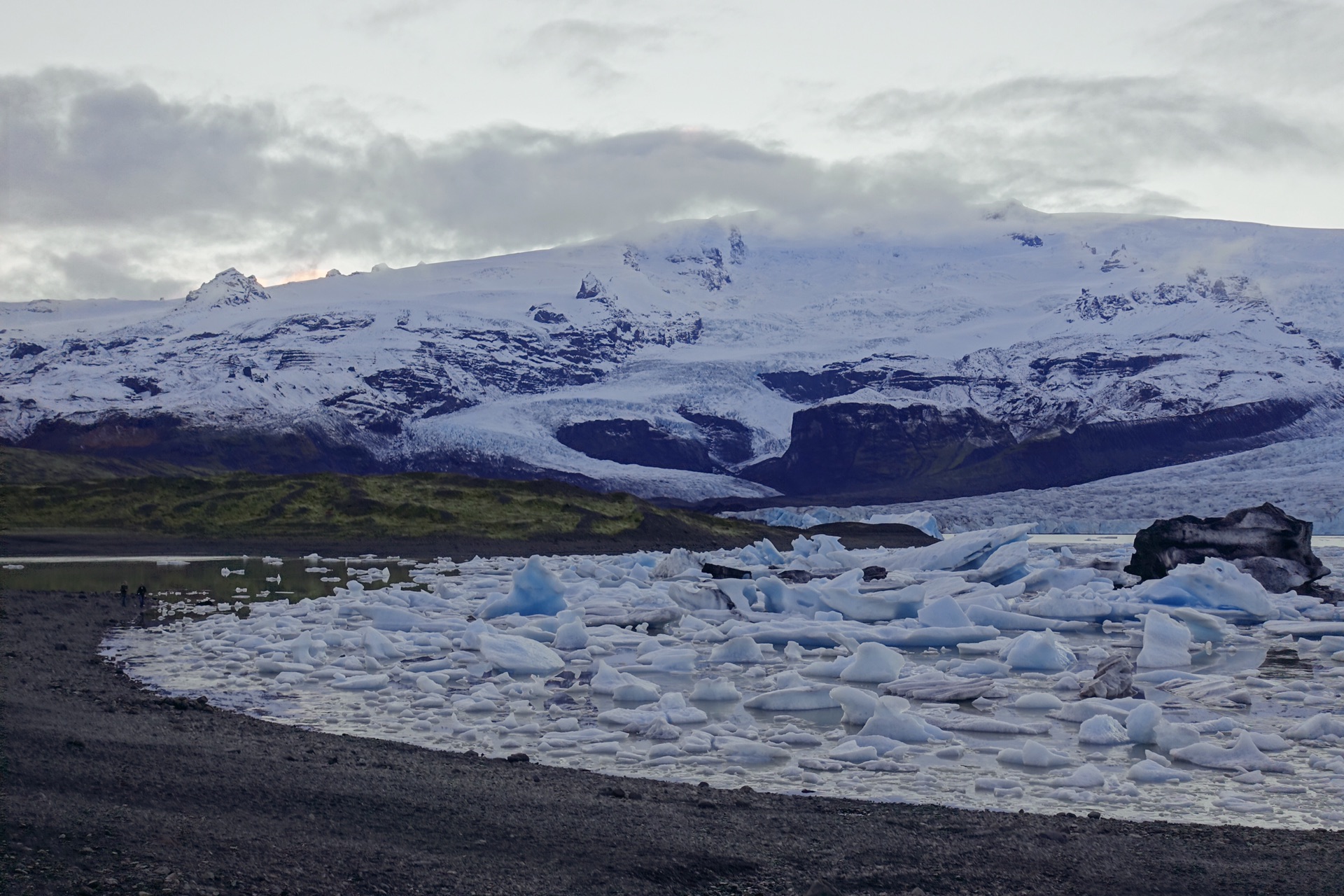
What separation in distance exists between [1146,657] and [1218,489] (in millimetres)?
53049

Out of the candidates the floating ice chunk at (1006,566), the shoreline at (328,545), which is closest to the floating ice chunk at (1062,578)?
the floating ice chunk at (1006,566)

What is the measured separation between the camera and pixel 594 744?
10.5 m

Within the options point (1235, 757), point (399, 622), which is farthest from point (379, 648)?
point (1235, 757)

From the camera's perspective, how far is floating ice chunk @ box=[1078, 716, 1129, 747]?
421 inches

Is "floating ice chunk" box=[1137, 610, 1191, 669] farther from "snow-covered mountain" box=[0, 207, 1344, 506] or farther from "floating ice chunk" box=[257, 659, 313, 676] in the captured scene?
"snow-covered mountain" box=[0, 207, 1344, 506]

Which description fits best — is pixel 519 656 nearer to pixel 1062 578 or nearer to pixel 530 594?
pixel 530 594

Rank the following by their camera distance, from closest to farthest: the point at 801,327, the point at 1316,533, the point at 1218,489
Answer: the point at 1316,533 < the point at 1218,489 < the point at 801,327

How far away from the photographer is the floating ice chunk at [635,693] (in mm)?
13016

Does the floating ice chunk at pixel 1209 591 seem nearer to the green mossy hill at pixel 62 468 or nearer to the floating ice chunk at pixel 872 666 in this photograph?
the floating ice chunk at pixel 872 666

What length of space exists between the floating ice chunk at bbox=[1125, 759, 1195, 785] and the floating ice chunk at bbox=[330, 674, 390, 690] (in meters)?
8.21

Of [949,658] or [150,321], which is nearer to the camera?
[949,658]

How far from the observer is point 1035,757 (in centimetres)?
977

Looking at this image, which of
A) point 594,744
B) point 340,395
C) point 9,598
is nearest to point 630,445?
point 340,395

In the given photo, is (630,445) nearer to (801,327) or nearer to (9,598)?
(801,327)
